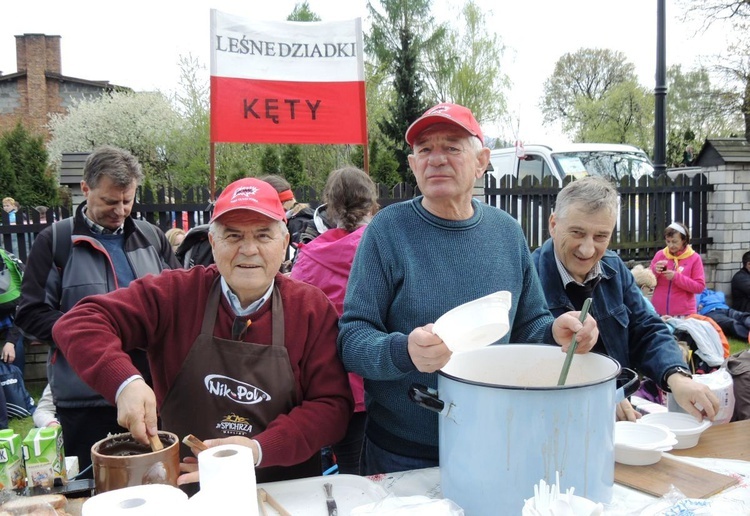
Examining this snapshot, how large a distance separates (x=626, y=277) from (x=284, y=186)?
253 centimetres

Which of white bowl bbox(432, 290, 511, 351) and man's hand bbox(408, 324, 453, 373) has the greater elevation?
white bowl bbox(432, 290, 511, 351)

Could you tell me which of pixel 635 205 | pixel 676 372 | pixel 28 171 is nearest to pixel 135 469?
pixel 676 372

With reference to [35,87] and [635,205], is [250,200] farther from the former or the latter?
[35,87]

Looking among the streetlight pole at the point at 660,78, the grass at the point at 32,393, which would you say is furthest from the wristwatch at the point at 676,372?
the streetlight pole at the point at 660,78

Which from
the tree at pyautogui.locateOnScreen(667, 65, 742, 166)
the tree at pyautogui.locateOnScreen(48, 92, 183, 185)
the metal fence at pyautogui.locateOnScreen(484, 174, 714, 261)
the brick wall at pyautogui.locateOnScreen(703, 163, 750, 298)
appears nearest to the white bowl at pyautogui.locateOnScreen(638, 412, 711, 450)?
the metal fence at pyautogui.locateOnScreen(484, 174, 714, 261)

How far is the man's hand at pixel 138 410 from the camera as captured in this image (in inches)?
52.6

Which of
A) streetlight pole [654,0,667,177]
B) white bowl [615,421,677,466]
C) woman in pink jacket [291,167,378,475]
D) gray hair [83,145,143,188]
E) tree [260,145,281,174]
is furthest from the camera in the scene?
tree [260,145,281,174]

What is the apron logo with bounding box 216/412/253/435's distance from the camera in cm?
163

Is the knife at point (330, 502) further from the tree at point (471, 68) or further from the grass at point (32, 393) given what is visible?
the tree at point (471, 68)

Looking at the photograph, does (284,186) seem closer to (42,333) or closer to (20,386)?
(42,333)

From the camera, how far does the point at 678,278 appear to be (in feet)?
20.2

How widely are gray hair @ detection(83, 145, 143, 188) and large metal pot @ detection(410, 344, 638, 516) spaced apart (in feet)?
6.88

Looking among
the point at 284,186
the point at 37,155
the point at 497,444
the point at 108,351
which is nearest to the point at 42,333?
the point at 108,351

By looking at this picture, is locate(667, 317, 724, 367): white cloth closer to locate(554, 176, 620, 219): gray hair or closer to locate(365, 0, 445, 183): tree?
locate(554, 176, 620, 219): gray hair
